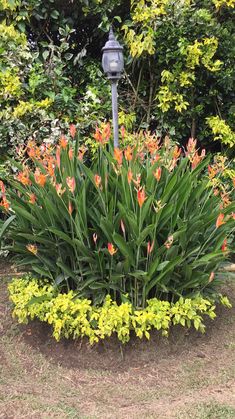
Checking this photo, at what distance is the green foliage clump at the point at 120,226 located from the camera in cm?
317

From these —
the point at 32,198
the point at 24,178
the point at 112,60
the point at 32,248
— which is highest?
the point at 112,60

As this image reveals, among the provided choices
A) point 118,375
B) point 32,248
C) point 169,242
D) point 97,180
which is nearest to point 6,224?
point 32,248

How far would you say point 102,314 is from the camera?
319 centimetres

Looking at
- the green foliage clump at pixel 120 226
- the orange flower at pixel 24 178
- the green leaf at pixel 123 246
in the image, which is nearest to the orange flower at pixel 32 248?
the green foliage clump at pixel 120 226

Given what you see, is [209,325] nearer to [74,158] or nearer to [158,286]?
[158,286]

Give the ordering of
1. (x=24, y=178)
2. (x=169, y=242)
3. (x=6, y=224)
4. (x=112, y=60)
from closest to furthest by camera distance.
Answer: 1. (x=169, y=242)
2. (x=24, y=178)
3. (x=6, y=224)
4. (x=112, y=60)

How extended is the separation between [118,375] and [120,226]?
3.27 ft

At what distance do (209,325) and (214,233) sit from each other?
0.80 metres

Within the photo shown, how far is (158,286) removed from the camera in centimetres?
330

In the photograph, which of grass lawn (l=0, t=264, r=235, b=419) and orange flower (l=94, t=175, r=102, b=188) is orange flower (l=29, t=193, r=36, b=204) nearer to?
orange flower (l=94, t=175, r=102, b=188)

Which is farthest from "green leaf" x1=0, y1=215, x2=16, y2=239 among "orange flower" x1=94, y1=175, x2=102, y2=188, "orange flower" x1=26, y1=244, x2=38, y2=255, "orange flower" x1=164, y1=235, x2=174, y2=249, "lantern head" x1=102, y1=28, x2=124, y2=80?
"lantern head" x1=102, y1=28, x2=124, y2=80

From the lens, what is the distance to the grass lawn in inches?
109

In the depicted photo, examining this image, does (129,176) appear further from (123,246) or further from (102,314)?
(102,314)

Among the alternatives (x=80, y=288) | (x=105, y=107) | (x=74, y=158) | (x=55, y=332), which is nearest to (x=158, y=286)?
(x=80, y=288)
